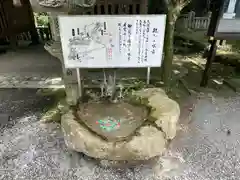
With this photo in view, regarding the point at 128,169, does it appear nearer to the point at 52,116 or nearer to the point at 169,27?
→ the point at 52,116

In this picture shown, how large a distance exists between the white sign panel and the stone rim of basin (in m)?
1.03

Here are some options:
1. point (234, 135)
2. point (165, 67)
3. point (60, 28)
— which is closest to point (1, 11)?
point (60, 28)

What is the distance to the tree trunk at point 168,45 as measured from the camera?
405 centimetres

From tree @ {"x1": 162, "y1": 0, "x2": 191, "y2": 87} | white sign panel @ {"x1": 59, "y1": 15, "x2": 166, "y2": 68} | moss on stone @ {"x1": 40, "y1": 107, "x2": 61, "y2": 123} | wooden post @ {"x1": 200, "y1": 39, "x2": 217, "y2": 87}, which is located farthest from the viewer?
wooden post @ {"x1": 200, "y1": 39, "x2": 217, "y2": 87}

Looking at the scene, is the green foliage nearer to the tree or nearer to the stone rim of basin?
the tree

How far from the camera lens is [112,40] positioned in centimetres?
361

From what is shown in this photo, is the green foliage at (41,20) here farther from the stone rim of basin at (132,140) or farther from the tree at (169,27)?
the stone rim of basin at (132,140)

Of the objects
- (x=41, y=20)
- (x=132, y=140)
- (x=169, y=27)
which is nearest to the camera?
(x=132, y=140)

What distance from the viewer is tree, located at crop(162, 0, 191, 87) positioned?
12.8ft

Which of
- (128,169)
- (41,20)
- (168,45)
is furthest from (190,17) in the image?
(128,169)

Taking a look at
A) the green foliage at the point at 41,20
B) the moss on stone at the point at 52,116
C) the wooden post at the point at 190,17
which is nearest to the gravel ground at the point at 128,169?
the moss on stone at the point at 52,116

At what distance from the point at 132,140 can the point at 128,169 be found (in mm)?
665

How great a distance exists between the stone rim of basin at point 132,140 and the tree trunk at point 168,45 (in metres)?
1.51

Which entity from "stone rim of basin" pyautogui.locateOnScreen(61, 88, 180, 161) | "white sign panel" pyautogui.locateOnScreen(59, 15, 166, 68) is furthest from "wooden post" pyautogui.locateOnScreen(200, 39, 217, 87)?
"stone rim of basin" pyautogui.locateOnScreen(61, 88, 180, 161)
